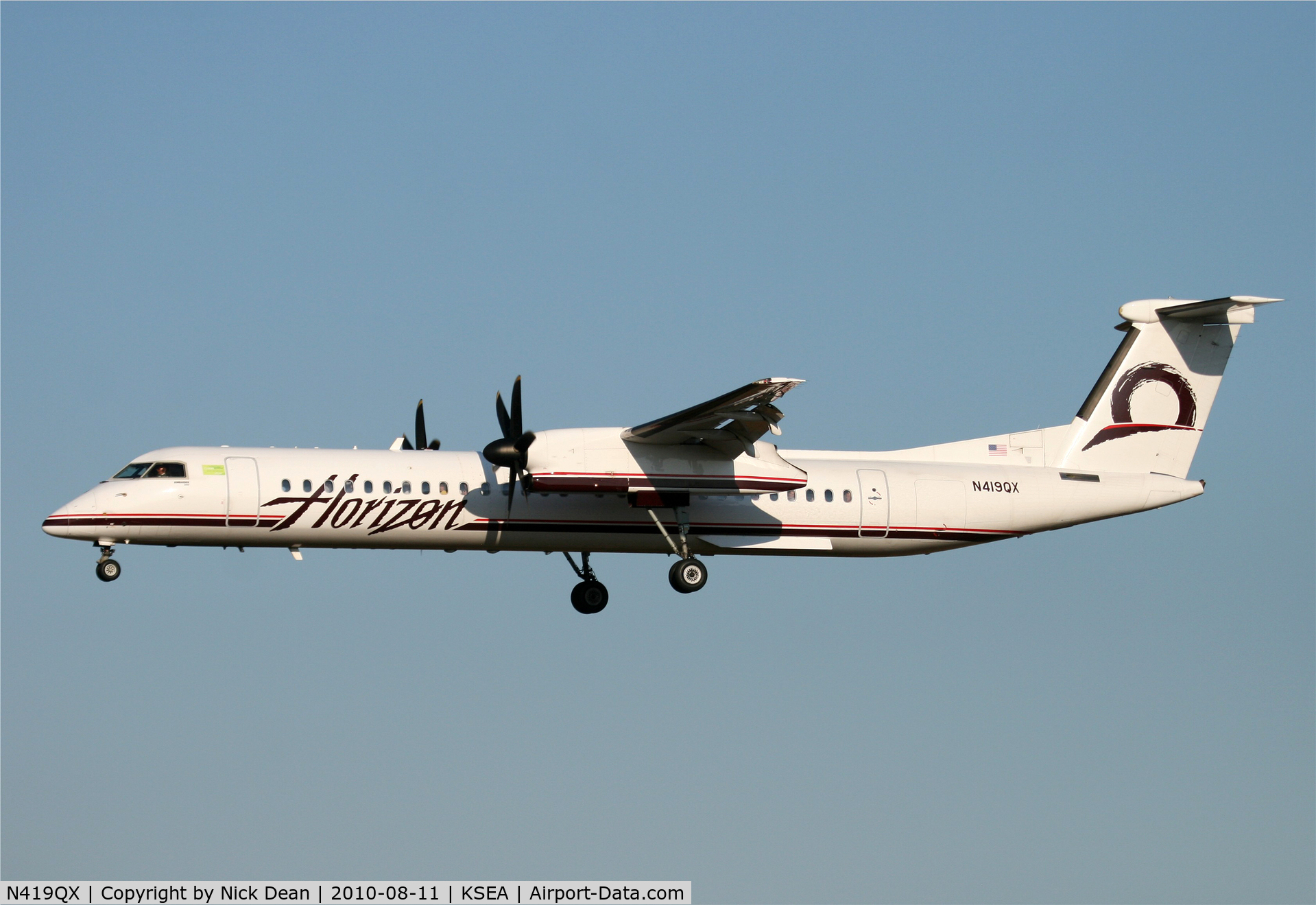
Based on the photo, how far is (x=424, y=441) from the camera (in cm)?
2541

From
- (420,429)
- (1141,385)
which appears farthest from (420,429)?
(1141,385)

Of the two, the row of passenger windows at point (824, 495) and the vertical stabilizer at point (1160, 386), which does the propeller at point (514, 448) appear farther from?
Result: the vertical stabilizer at point (1160, 386)

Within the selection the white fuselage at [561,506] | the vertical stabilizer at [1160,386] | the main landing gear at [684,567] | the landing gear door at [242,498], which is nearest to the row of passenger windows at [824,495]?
the white fuselage at [561,506]

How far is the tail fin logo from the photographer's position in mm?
25547

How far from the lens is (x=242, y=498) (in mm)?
21922

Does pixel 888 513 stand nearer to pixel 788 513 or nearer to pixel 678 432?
pixel 788 513

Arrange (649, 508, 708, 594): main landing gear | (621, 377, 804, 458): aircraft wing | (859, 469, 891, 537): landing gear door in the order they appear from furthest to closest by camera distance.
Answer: (859, 469, 891, 537): landing gear door < (649, 508, 708, 594): main landing gear < (621, 377, 804, 458): aircraft wing

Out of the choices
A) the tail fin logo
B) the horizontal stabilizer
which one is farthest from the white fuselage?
the horizontal stabilizer

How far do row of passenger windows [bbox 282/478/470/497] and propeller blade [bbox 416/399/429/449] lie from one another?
9.46ft

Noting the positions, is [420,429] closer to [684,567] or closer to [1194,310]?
[684,567]

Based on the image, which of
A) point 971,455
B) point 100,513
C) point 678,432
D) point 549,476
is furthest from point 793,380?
point 100,513

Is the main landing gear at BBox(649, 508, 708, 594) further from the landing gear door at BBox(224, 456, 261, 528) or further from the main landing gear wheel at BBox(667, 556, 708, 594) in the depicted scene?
the landing gear door at BBox(224, 456, 261, 528)

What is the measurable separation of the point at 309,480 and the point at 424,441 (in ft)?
11.5

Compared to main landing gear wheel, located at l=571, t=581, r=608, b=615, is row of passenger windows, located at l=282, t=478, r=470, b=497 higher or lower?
higher
